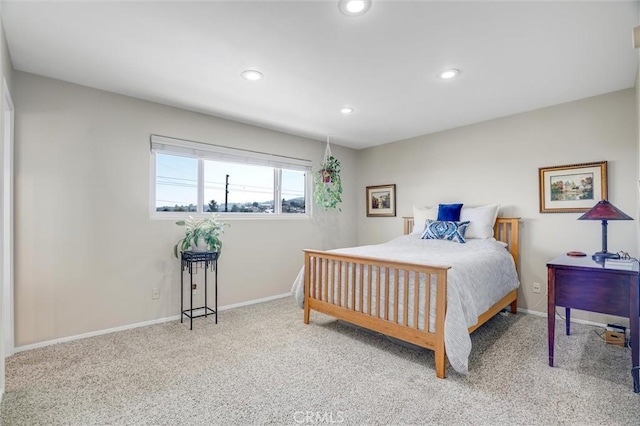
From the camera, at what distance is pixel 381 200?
197 inches

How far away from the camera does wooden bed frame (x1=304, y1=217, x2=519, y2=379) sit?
2.16m

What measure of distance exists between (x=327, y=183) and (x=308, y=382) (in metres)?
3.04

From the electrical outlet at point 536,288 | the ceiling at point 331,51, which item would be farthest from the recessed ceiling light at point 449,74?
the electrical outlet at point 536,288

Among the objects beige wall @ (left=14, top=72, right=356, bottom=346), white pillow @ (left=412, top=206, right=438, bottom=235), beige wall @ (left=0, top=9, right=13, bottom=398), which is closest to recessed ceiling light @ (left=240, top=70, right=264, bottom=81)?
beige wall @ (left=14, top=72, right=356, bottom=346)

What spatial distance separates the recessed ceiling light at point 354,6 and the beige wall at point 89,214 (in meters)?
2.32

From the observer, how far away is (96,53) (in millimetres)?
2273

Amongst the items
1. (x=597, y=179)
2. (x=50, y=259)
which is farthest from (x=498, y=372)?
(x=50, y=259)

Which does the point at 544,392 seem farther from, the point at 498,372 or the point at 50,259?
the point at 50,259

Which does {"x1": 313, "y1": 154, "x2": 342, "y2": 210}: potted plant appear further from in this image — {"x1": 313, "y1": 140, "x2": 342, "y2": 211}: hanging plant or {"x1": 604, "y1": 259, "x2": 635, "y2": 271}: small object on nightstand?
{"x1": 604, "y1": 259, "x2": 635, "y2": 271}: small object on nightstand

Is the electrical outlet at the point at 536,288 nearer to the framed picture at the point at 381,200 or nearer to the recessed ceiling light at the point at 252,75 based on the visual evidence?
the framed picture at the point at 381,200

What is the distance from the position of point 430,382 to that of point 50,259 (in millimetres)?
3173

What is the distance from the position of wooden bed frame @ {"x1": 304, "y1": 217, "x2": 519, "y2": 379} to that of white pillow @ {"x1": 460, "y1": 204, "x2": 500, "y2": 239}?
0.55ft

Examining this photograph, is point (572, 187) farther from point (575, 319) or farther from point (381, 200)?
point (381, 200)

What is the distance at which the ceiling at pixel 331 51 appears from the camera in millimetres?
1817
